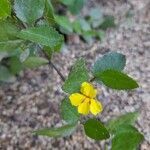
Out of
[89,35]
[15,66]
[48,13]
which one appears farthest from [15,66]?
[48,13]

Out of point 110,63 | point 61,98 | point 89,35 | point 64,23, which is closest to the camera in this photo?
point 110,63

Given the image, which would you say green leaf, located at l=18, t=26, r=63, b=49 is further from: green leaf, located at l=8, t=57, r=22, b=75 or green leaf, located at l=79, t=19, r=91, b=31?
green leaf, located at l=79, t=19, r=91, b=31

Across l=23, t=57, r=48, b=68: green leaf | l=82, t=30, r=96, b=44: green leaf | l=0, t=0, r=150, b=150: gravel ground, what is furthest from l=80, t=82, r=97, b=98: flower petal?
l=82, t=30, r=96, b=44: green leaf

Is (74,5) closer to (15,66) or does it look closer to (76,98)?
(15,66)

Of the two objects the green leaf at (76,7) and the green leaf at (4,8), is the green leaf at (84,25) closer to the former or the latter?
the green leaf at (76,7)

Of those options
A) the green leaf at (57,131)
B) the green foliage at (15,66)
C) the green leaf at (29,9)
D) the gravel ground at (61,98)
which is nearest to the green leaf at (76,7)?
the gravel ground at (61,98)

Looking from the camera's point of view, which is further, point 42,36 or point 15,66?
point 15,66
